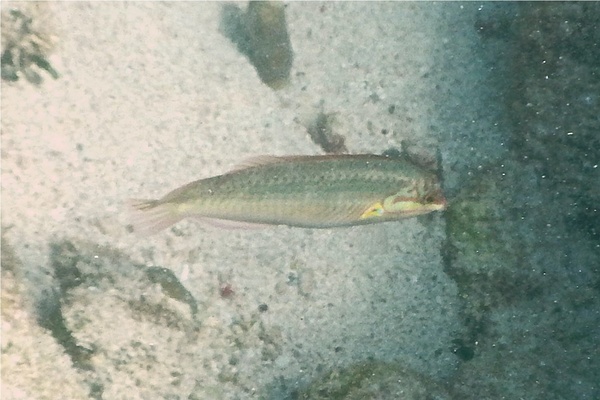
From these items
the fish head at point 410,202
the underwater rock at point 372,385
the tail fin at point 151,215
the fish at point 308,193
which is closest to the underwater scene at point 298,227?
the underwater rock at point 372,385

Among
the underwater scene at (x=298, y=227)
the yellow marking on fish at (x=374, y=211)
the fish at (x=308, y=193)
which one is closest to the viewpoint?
the fish at (x=308, y=193)

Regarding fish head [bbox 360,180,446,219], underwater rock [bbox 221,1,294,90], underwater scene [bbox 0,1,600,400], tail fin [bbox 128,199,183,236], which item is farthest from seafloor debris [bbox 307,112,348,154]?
tail fin [bbox 128,199,183,236]

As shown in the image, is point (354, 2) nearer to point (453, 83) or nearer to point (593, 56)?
point (453, 83)

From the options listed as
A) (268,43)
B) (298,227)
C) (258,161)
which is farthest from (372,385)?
(268,43)

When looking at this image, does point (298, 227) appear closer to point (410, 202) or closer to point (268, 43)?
point (410, 202)

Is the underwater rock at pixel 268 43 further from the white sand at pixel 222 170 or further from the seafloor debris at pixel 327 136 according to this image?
the seafloor debris at pixel 327 136

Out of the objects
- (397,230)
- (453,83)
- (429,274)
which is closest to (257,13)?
(453,83)

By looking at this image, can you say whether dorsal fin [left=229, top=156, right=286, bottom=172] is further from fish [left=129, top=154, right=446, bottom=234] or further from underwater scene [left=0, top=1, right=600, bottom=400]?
underwater scene [left=0, top=1, right=600, bottom=400]

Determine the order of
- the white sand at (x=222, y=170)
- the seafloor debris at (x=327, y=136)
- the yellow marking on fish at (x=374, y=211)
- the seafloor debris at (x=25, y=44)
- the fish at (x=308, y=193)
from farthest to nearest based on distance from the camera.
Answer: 1. the seafloor debris at (x=327, y=136)
2. the seafloor debris at (x=25, y=44)
3. the white sand at (x=222, y=170)
4. the yellow marking on fish at (x=374, y=211)
5. the fish at (x=308, y=193)
